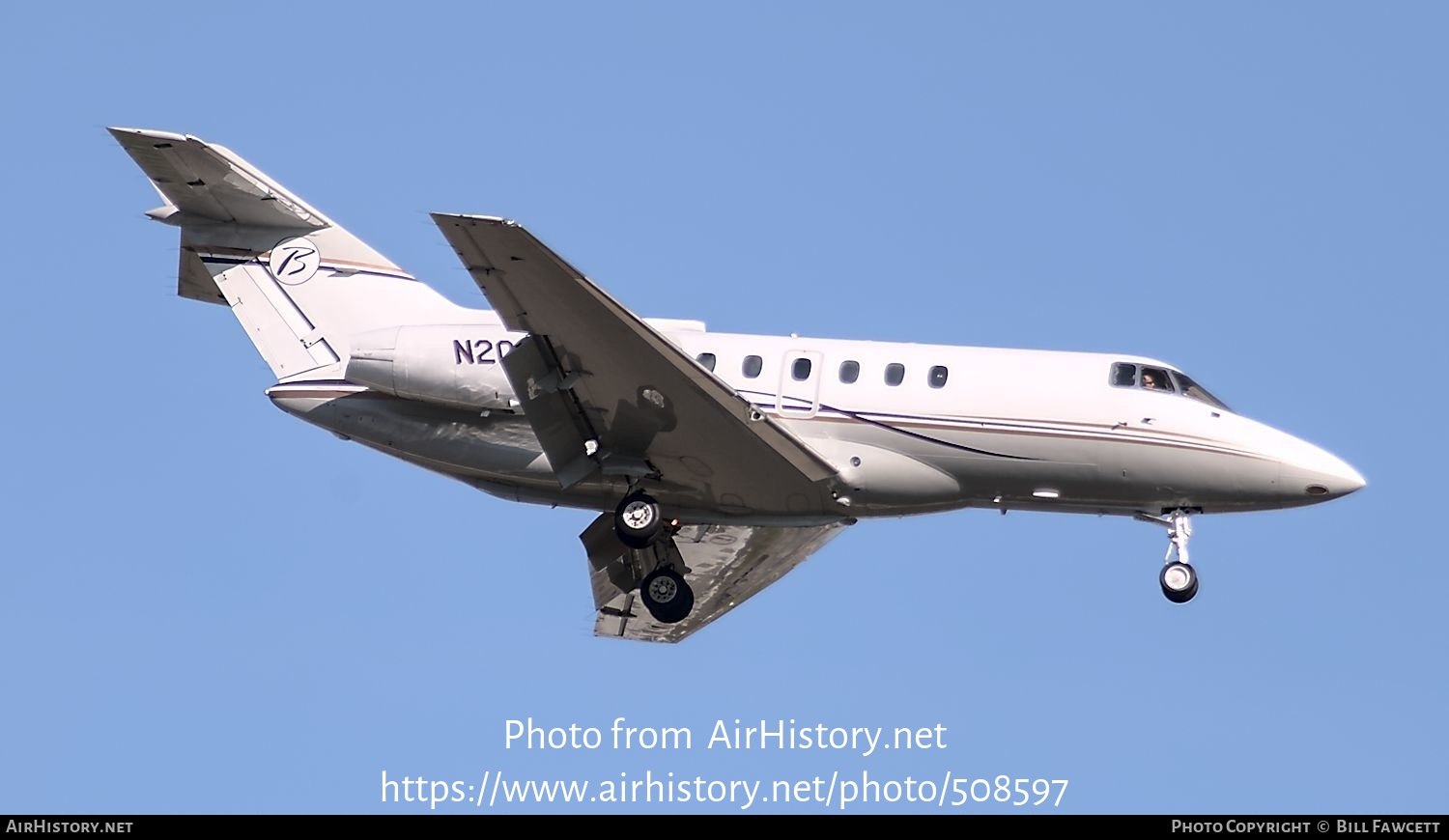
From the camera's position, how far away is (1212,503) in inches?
1021

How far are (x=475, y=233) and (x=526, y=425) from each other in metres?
3.81

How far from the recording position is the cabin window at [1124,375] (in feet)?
85.1

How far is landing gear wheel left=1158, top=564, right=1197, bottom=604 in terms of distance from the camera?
83.6 ft

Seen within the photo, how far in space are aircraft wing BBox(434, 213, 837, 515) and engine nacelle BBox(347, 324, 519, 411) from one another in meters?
0.90

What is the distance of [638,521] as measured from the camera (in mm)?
25719

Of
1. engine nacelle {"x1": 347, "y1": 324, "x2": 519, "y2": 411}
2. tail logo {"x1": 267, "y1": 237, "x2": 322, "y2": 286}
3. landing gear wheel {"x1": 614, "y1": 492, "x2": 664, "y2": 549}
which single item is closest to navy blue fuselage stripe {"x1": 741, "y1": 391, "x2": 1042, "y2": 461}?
landing gear wheel {"x1": 614, "y1": 492, "x2": 664, "y2": 549}

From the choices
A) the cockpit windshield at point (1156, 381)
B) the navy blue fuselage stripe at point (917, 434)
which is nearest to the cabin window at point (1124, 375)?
the cockpit windshield at point (1156, 381)

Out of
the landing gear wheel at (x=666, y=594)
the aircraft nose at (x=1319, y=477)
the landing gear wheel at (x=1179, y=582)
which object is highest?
the aircraft nose at (x=1319, y=477)

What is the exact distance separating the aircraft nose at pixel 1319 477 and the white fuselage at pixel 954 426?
0.02m

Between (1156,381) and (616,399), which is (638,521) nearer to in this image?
(616,399)

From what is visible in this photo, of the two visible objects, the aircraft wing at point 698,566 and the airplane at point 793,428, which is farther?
the aircraft wing at point 698,566

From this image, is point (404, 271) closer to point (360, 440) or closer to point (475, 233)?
point (360, 440)

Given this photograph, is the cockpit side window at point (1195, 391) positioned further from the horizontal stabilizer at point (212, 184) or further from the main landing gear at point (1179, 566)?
the horizontal stabilizer at point (212, 184)
